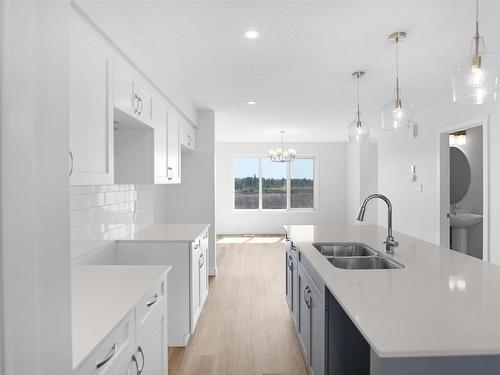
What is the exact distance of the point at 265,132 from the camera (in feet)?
24.6

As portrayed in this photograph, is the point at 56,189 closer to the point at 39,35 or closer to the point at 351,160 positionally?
the point at 39,35

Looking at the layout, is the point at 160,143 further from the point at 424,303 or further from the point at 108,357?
the point at 424,303

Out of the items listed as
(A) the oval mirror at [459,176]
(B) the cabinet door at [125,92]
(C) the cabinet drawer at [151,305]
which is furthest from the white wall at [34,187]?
(A) the oval mirror at [459,176]

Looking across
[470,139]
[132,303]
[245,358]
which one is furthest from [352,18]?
[470,139]

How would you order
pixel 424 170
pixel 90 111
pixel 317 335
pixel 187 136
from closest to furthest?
1. pixel 90 111
2. pixel 317 335
3. pixel 187 136
4. pixel 424 170

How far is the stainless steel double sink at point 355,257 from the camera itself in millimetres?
2373

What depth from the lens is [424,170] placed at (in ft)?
17.6

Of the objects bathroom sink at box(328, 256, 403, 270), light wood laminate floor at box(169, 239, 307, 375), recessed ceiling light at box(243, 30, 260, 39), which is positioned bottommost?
light wood laminate floor at box(169, 239, 307, 375)

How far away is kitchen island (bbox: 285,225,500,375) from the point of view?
1.09m

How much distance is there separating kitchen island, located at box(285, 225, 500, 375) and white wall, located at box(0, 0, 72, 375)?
86 centimetres

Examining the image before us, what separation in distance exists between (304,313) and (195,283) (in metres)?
1.12

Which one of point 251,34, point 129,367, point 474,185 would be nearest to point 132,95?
point 251,34

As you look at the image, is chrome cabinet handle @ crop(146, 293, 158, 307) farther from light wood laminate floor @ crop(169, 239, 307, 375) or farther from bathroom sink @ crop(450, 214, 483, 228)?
bathroom sink @ crop(450, 214, 483, 228)

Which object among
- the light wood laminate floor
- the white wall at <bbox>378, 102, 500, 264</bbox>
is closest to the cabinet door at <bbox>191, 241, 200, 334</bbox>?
the light wood laminate floor
